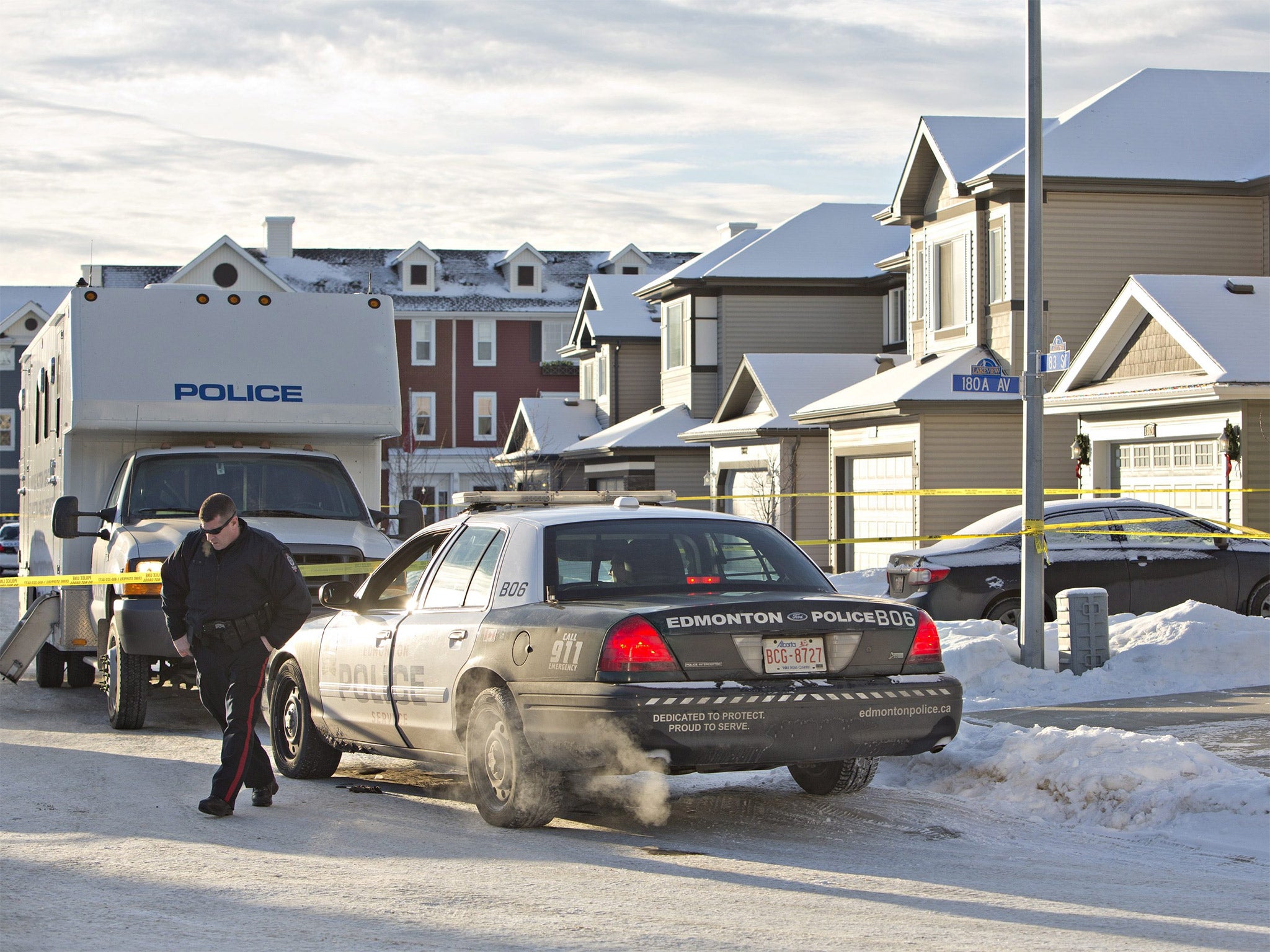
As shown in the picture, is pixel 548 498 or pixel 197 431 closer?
pixel 548 498

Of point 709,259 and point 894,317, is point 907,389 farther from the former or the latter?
point 709,259

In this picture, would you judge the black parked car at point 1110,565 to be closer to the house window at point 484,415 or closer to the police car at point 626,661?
the police car at point 626,661

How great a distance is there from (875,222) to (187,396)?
30.9 m

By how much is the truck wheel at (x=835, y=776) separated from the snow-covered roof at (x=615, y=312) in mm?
37220

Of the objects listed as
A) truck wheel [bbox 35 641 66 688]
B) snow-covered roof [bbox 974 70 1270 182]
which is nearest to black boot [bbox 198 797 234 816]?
truck wheel [bbox 35 641 66 688]

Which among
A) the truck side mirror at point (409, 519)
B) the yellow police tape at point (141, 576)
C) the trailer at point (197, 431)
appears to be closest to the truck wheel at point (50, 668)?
the trailer at point (197, 431)

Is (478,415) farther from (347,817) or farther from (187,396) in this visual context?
(347,817)

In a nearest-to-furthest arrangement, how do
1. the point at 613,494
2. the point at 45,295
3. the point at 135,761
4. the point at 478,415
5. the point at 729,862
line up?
the point at 729,862, the point at 613,494, the point at 135,761, the point at 478,415, the point at 45,295

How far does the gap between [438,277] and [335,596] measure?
54703 mm

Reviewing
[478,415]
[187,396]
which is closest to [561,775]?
[187,396]

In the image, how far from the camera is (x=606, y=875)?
678 centimetres

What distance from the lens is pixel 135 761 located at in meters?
10.3

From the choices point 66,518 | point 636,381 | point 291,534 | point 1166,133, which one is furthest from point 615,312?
point 66,518

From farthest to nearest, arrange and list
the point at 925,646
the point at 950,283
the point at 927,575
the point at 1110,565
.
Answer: the point at 950,283 → the point at 1110,565 → the point at 927,575 → the point at 925,646
